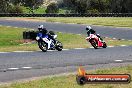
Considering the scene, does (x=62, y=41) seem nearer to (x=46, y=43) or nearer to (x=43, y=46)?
(x=46, y=43)

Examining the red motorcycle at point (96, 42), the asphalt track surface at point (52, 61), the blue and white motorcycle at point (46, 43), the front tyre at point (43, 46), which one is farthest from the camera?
the red motorcycle at point (96, 42)

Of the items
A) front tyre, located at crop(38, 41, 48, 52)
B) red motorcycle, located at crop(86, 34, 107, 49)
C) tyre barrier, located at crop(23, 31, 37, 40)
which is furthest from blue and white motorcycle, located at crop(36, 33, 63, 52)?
tyre barrier, located at crop(23, 31, 37, 40)

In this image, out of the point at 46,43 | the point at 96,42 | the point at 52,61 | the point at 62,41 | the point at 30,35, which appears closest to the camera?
the point at 52,61

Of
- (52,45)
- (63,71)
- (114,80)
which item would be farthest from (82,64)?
(114,80)

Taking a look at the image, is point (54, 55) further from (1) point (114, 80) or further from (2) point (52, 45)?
(1) point (114, 80)

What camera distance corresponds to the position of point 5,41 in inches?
1282

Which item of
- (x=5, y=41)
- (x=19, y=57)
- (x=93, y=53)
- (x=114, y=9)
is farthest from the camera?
(x=114, y=9)

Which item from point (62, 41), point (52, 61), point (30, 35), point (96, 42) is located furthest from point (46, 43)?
point (30, 35)

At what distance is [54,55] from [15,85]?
25.7ft

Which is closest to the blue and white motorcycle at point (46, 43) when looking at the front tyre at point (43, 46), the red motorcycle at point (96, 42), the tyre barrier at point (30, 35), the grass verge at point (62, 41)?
the front tyre at point (43, 46)

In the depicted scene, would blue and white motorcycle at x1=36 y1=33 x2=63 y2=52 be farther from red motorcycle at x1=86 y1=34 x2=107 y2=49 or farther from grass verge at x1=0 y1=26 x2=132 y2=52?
red motorcycle at x1=86 y1=34 x2=107 y2=49

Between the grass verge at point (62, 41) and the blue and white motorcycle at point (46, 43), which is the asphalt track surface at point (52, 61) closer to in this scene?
the blue and white motorcycle at point (46, 43)

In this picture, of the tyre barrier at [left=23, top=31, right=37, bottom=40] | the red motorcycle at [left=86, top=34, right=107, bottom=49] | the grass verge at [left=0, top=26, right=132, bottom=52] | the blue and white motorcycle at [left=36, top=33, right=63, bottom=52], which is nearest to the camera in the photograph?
the blue and white motorcycle at [left=36, top=33, right=63, bottom=52]

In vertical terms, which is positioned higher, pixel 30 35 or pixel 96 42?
pixel 96 42
